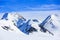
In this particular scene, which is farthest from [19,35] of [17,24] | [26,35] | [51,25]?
[51,25]

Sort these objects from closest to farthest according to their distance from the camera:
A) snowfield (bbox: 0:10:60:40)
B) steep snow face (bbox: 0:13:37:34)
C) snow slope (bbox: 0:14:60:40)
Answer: snow slope (bbox: 0:14:60:40) < snowfield (bbox: 0:10:60:40) < steep snow face (bbox: 0:13:37:34)

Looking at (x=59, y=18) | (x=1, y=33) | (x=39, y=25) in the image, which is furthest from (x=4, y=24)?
(x=59, y=18)

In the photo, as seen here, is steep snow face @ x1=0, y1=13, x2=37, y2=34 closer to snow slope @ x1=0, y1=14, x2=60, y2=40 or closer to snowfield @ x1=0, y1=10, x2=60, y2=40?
snowfield @ x1=0, y1=10, x2=60, y2=40

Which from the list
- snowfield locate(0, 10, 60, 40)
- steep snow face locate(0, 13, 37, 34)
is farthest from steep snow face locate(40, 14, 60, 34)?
steep snow face locate(0, 13, 37, 34)

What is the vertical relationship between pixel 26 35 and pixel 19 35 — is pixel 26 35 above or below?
below

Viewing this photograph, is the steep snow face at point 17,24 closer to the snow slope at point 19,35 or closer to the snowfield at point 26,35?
the snowfield at point 26,35

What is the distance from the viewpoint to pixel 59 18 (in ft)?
486

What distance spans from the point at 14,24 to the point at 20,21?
490cm

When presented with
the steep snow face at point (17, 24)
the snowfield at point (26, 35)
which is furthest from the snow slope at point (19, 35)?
the steep snow face at point (17, 24)

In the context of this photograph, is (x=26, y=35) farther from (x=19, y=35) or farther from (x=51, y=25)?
(x=51, y=25)

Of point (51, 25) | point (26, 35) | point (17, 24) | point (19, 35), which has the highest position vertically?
point (51, 25)

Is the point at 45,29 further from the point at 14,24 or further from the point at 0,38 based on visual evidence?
the point at 0,38

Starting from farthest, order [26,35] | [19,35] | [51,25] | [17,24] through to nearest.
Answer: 1. [51,25]
2. [17,24]
3. [26,35]
4. [19,35]

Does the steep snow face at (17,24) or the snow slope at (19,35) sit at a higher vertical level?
the steep snow face at (17,24)
